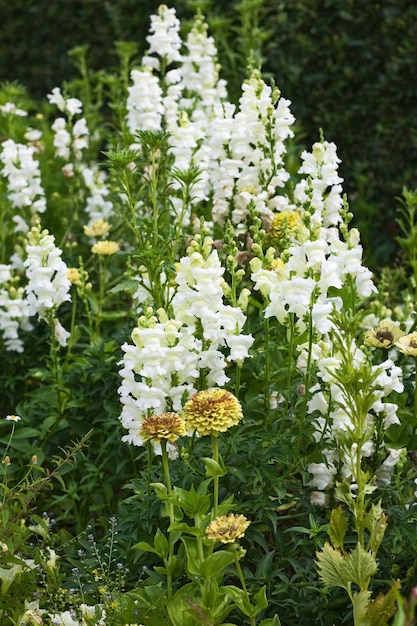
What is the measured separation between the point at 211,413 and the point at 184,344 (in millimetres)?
395

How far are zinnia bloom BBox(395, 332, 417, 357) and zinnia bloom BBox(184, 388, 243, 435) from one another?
2.10 ft

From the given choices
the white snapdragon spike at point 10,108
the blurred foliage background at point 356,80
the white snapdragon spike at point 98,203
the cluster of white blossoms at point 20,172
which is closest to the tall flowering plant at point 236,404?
the cluster of white blossoms at point 20,172

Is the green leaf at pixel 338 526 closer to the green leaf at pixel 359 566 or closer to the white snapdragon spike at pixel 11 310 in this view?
the green leaf at pixel 359 566

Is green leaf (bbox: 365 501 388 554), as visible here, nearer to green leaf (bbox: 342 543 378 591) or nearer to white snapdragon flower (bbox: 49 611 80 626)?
green leaf (bbox: 342 543 378 591)

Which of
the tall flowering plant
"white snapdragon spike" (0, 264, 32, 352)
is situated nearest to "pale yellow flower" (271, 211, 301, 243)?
the tall flowering plant

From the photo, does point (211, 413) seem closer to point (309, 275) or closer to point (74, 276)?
point (309, 275)

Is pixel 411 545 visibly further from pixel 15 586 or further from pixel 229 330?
pixel 15 586

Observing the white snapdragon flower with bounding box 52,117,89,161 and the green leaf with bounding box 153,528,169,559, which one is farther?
the white snapdragon flower with bounding box 52,117,89,161

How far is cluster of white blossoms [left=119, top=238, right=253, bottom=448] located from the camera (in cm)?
271

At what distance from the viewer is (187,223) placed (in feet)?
13.3

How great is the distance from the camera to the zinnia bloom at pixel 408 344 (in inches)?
113

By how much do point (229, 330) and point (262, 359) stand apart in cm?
43

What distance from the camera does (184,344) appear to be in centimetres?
279

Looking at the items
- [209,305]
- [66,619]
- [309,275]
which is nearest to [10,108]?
[209,305]
